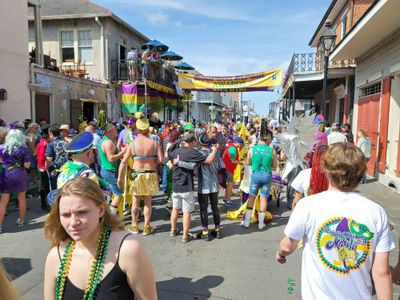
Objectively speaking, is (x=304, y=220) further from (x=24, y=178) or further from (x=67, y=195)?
(x=24, y=178)

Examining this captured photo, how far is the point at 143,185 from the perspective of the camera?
508cm

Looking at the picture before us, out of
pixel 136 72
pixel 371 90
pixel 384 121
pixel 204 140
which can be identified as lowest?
pixel 204 140

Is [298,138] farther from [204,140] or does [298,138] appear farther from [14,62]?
[14,62]

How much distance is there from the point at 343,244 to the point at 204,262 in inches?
104

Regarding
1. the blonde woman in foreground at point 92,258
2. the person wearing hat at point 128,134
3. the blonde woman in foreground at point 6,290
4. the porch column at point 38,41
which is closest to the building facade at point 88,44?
the porch column at point 38,41

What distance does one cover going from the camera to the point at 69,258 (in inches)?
65.3

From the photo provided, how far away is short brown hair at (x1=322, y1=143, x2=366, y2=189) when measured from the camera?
1.85 meters

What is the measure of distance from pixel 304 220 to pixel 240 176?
6.02 metres

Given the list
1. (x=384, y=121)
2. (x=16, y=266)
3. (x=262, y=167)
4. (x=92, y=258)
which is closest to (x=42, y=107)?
(x=16, y=266)

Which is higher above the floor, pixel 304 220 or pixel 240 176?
pixel 304 220

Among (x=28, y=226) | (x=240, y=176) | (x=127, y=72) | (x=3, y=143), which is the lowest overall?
(x=28, y=226)

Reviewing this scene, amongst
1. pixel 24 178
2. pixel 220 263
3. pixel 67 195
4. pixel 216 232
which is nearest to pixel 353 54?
pixel 216 232

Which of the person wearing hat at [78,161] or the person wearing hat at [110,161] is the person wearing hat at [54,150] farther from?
the person wearing hat at [78,161]

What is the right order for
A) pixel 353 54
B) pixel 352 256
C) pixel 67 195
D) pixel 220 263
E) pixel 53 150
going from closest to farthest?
pixel 67 195 < pixel 352 256 < pixel 220 263 < pixel 53 150 < pixel 353 54
